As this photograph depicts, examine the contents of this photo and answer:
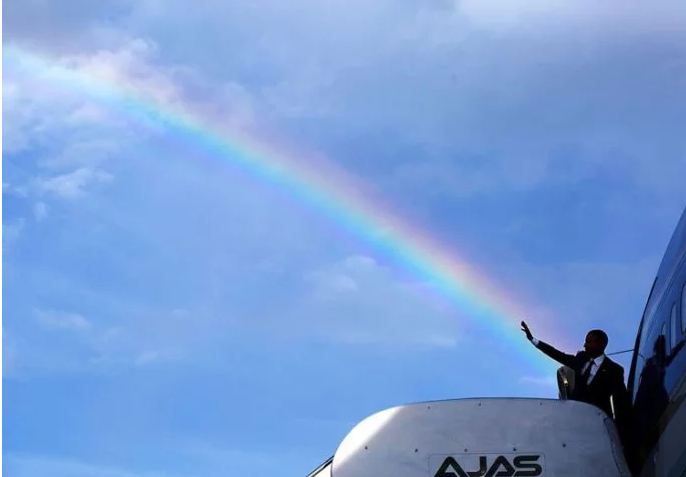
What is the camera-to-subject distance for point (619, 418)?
25.6 feet

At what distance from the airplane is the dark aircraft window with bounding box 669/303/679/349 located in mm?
373

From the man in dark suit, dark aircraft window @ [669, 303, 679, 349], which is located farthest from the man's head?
dark aircraft window @ [669, 303, 679, 349]

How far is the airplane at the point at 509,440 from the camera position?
20.8ft

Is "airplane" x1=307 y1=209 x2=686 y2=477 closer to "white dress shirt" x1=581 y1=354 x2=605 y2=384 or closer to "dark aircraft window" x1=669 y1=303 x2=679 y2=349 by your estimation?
"dark aircraft window" x1=669 y1=303 x2=679 y2=349

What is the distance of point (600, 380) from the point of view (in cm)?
793

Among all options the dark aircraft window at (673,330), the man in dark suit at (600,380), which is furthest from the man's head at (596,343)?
the dark aircraft window at (673,330)

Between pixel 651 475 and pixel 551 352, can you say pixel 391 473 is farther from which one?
pixel 551 352

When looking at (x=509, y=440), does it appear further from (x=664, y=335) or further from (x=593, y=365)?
(x=664, y=335)

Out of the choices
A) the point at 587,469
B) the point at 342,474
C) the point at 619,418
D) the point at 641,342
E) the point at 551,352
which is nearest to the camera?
the point at 587,469

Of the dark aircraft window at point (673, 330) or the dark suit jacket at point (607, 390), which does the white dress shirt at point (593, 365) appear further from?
the dark aircraft window at point (673, 330)

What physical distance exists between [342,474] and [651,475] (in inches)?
77.7

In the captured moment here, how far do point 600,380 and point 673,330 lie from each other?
0.68 metres

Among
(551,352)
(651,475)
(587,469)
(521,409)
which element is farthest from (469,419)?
(551,352)

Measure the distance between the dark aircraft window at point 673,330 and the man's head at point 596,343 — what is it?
556 mm
